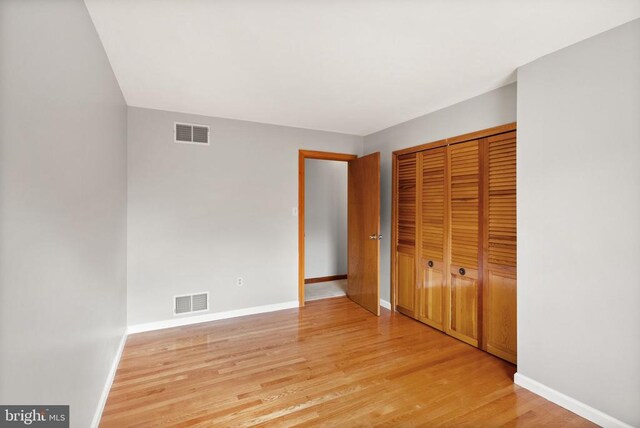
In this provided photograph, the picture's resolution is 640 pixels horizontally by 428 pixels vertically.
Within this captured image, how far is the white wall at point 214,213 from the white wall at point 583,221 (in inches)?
99.6

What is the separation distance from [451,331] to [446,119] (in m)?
2.21

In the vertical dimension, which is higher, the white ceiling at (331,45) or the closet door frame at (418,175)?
the white ceiling at (331,45)

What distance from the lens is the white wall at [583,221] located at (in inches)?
66.1

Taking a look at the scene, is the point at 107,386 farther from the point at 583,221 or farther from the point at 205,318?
the point at 583,221

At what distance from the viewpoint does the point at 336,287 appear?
4.97 metres

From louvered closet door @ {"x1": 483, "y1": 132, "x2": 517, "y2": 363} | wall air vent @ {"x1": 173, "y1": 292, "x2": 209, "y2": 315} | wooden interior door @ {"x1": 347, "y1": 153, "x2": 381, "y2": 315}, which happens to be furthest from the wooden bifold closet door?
wall air vent @ {"x1": 173, "y1": 292, "x2": 209, "y2": 315}

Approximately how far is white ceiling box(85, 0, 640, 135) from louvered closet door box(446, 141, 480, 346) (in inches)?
25.1

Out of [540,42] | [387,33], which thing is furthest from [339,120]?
[540,42]

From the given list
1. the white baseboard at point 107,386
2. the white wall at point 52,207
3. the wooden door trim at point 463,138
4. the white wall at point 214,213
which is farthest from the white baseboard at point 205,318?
the wooden door trim at point 463,138

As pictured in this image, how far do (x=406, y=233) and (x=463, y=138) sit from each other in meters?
1.27

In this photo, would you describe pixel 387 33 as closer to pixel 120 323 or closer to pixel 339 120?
pixel 339 120

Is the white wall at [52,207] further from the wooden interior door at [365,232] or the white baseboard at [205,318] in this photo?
the wooden interior door at [365,232]

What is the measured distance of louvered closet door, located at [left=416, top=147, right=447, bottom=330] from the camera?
3.13m

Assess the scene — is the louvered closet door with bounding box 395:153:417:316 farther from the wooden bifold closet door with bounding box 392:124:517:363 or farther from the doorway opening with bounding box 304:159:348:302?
the doorway opening with bounding box 304:159:348:302
